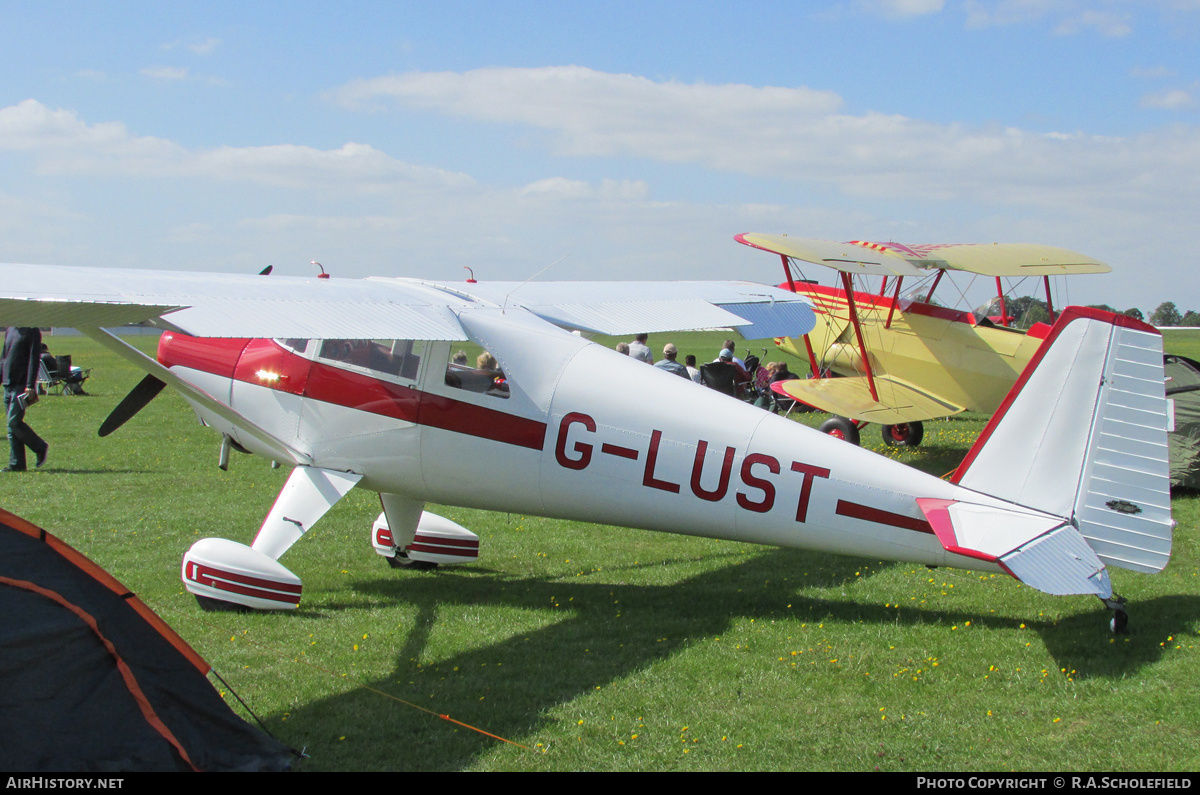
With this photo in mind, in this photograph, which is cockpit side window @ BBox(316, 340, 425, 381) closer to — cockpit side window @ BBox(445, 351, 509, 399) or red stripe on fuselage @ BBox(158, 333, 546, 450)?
red stripe on fuselage @ BBox(158, 333, 546, 450)

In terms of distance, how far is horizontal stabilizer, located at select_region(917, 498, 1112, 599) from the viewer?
4.41 m

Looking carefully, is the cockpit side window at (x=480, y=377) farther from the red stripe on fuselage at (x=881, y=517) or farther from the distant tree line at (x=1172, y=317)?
the distant tree line at (x=1172, y=317)

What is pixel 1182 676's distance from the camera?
461cm

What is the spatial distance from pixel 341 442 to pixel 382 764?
2737mm

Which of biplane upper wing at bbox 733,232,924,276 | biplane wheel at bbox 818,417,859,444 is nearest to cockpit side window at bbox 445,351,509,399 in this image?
biplane upper wing at bbox 733,232,924,276

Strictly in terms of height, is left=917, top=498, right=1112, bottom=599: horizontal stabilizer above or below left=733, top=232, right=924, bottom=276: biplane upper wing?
below

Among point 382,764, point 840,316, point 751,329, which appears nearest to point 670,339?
point 840,316

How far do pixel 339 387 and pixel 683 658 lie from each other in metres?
2.90

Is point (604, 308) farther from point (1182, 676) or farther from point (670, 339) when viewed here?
point (670, 339)

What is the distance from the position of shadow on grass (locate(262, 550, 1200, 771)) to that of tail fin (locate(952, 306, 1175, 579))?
2.36 ft

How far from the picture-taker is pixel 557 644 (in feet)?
18.0

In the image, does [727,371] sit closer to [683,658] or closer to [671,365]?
[671,365]

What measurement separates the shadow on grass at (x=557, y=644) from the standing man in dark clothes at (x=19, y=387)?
679 centimetres

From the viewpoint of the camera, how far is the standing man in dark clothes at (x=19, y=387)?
11000 millimetres
